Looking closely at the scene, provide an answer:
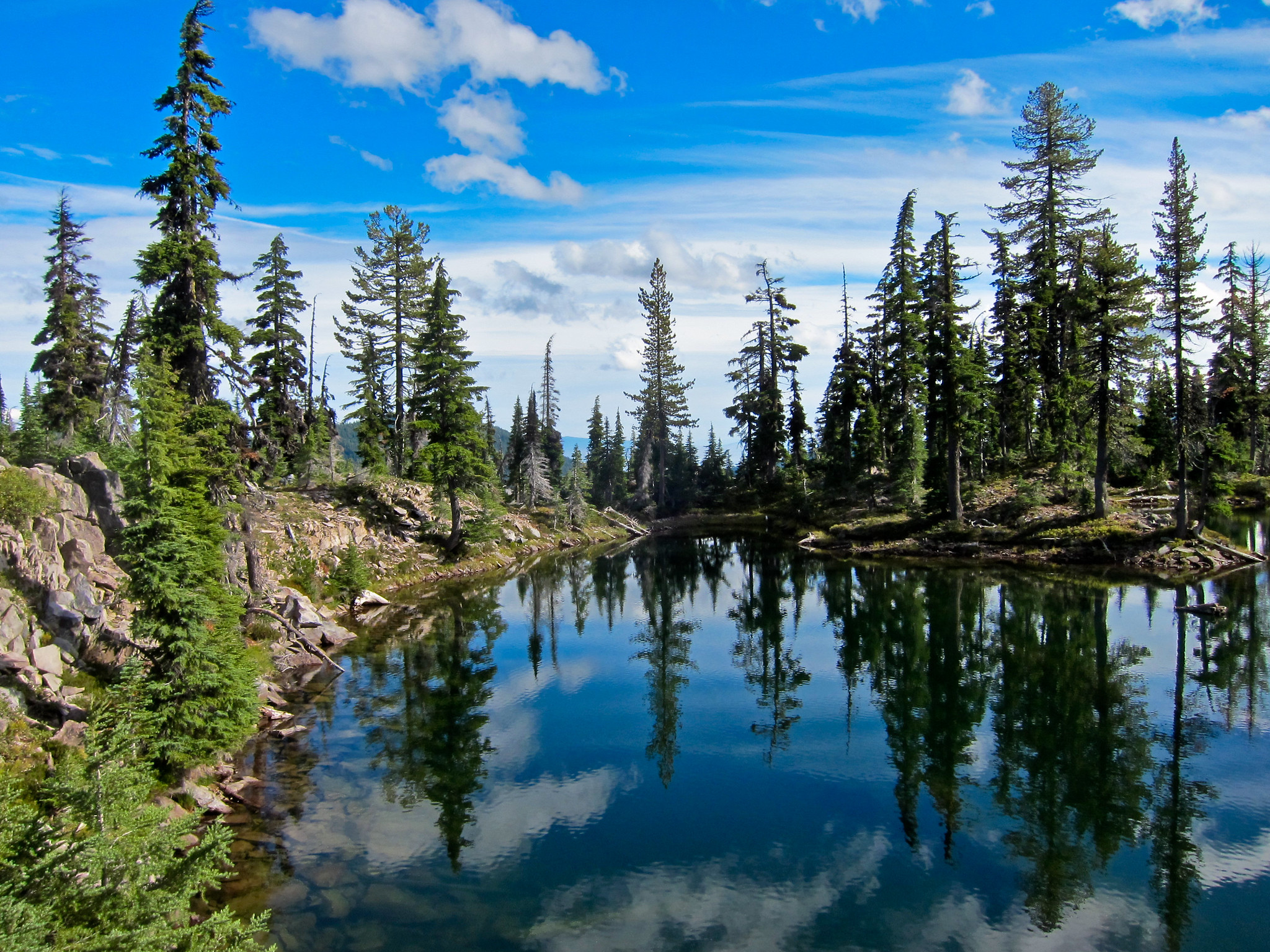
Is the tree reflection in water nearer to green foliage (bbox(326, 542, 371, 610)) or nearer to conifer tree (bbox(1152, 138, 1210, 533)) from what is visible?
green foliage (bbox(326, 542, 371, 610))

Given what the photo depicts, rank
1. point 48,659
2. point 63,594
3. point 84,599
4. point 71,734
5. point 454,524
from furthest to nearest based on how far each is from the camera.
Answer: point 454,524, point 84,599, point 63,594, point 48,659, point 71,734

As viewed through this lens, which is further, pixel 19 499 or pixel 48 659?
pixel 19 499

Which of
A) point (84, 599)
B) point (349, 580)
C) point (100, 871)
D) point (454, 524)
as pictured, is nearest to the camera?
point (100, 871)

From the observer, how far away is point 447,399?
44.4 meters

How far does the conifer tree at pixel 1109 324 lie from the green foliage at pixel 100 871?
4425cm

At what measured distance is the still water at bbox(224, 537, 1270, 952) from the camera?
12.3 metres

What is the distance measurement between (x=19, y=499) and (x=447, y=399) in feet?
93.2

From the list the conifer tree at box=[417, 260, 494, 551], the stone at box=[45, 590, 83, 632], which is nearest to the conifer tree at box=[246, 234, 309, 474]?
the conifer tree at box=[417, 260, 494, 551]

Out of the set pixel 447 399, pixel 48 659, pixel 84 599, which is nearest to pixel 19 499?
pixel 84 599

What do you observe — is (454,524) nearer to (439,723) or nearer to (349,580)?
(349,580)

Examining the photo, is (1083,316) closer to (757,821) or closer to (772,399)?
(772,399)

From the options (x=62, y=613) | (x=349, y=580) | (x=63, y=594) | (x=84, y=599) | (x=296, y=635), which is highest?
(x=63, y=594)

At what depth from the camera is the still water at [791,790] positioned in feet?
40.5

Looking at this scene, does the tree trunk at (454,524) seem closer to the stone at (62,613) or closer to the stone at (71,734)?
the stone at (62,613)
